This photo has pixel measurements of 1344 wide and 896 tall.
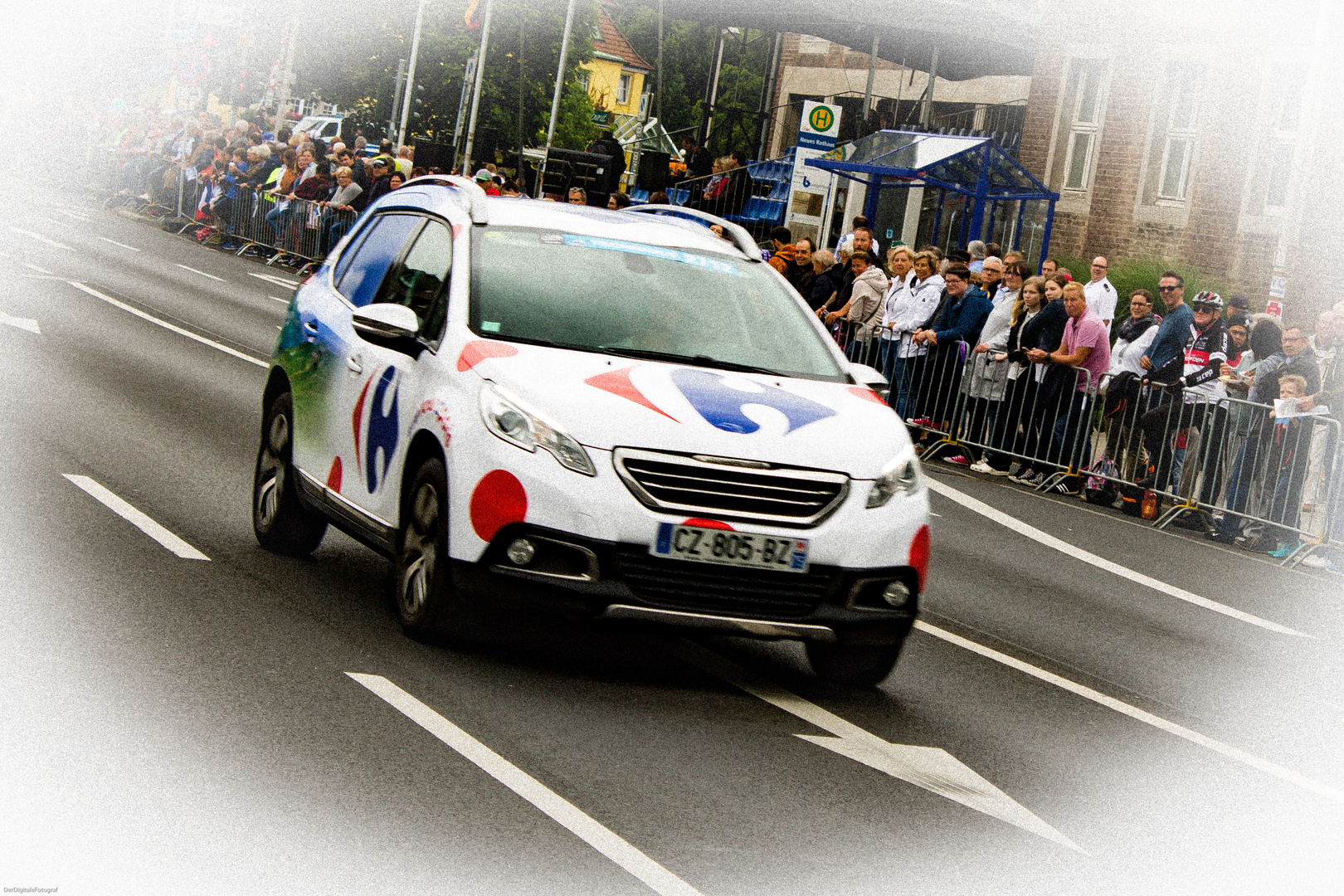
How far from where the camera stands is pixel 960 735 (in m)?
6.99

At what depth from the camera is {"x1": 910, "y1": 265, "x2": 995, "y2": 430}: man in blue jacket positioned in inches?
708

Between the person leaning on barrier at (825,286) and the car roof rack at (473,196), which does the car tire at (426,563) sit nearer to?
the car roof rack at (473,196)

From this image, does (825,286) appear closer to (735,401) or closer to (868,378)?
(868,378)

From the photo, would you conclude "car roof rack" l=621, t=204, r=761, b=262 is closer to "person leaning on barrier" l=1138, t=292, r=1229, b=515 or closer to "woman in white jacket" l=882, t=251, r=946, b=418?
"person leaning on barrier" l=1138, t=292, r=1229, b=515

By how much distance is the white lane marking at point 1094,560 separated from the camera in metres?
11.3

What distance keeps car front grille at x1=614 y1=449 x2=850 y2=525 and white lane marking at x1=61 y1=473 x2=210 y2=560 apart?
2971mm

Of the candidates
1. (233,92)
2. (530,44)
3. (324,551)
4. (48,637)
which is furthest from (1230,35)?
(530,44)

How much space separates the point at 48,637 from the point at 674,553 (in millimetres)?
2380

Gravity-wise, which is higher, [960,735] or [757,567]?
[757,567]

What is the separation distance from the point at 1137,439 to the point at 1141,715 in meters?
8.63

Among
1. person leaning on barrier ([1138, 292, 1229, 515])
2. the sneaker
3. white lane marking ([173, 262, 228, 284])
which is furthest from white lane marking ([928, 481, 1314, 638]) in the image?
white lane marking ([173, 262, 228, 284])

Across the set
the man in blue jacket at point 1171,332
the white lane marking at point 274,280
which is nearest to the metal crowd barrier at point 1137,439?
the man in blue jacket at point 1171,332

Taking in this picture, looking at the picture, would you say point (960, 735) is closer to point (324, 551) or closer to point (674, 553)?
point (674, 553)

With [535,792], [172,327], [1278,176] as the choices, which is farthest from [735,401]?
[1278,176]
